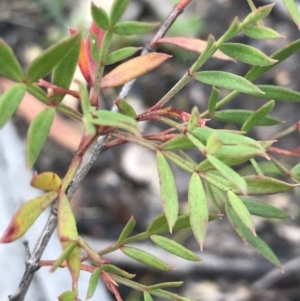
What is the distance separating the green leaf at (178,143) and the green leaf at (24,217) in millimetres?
109

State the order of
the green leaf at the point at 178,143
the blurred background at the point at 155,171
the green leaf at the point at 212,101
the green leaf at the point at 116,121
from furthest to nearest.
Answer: the blurred background at the point at 155,171
the green leaf at the point at 212,101
the green leaf at the point at 178,143
the green leaf at the point at 116,121

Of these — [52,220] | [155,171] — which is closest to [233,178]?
[52,220]

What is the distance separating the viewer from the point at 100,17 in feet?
1.26

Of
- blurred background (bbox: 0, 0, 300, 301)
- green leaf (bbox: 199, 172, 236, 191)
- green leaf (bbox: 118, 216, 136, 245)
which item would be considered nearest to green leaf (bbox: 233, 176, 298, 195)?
green leaf (bbox: 199, 172, 236, 191)

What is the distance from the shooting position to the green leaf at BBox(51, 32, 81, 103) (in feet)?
1.16

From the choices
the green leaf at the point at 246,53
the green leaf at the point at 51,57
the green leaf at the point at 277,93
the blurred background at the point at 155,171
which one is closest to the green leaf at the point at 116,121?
the green leaf at the point at 51,57

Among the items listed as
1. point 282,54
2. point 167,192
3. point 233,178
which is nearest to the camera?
point 233,178

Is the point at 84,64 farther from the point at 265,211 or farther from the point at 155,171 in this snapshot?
the point at 155,171

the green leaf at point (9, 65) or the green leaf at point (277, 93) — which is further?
the green leaf at point (277, 93)

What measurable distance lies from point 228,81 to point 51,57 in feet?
0.55

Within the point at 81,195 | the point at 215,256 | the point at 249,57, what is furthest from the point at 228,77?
the point at 81,195

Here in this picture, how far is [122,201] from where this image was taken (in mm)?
1555

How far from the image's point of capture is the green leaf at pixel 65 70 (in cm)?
35

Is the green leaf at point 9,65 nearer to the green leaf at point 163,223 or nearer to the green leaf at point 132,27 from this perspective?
the green leaf at point 132,27
